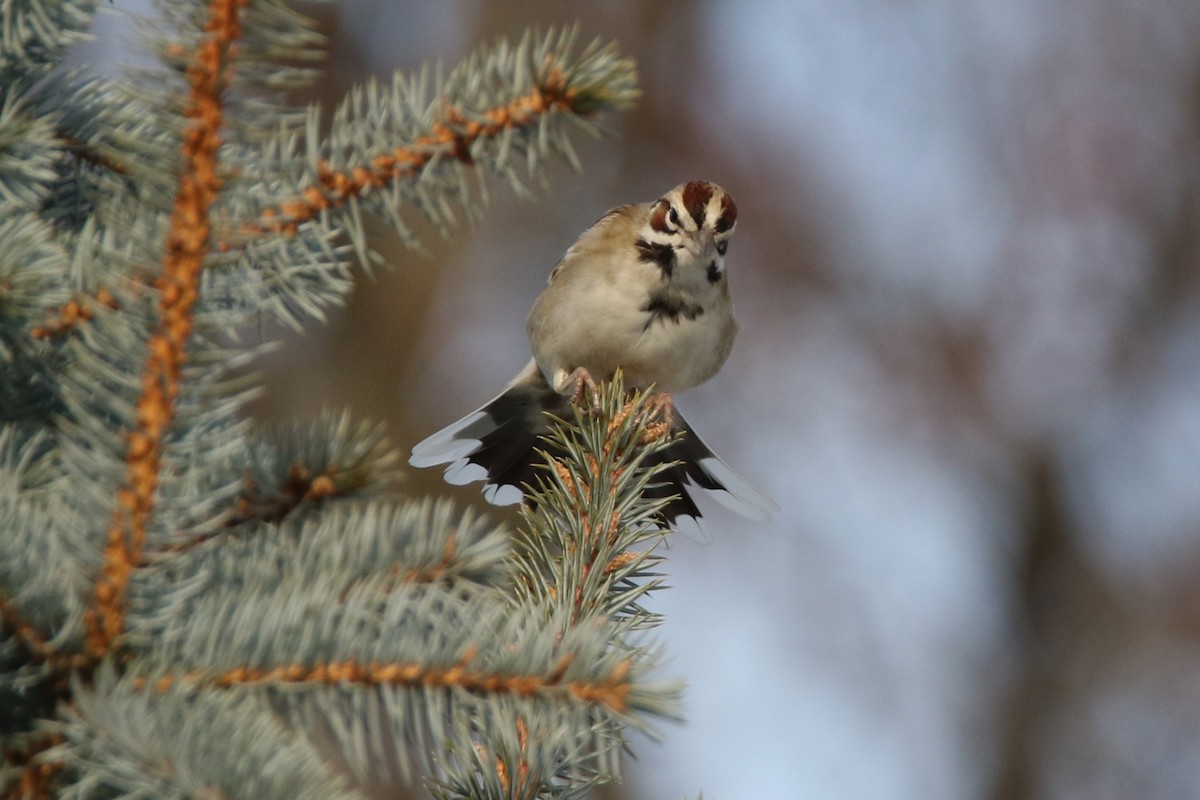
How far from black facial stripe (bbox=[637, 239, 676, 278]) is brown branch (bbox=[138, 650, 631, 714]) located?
2703 millimetres

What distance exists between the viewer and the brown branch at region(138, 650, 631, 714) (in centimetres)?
92

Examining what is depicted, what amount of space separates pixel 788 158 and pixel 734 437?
1.95 m

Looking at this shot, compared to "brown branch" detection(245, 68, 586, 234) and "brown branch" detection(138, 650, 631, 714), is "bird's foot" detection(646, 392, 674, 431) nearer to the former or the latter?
"brown branch" detection(245, 68, 586, 234)

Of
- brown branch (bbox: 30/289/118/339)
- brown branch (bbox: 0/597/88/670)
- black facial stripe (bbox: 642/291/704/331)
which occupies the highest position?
black facial stripe (bbox: 642/291/704/331)

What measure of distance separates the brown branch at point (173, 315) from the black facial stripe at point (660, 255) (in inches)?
104

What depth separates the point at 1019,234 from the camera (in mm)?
9023

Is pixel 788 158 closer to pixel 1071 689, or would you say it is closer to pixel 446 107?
pixel 1071 689

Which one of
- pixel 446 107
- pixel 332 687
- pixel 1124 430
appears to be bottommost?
pixel 332 687

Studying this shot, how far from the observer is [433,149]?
3.80 feet

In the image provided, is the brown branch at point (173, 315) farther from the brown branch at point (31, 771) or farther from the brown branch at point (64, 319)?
the brown branch at point (64, 319)

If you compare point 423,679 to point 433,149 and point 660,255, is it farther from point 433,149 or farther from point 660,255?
point 660,255

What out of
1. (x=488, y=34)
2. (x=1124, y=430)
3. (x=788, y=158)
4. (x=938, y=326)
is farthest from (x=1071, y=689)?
(x=488, y=34)

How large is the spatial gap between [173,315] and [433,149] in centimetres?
31

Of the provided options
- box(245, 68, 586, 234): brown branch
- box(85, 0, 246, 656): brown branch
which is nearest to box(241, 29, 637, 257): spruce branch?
box(245, 68, 586, 234): brown branch
